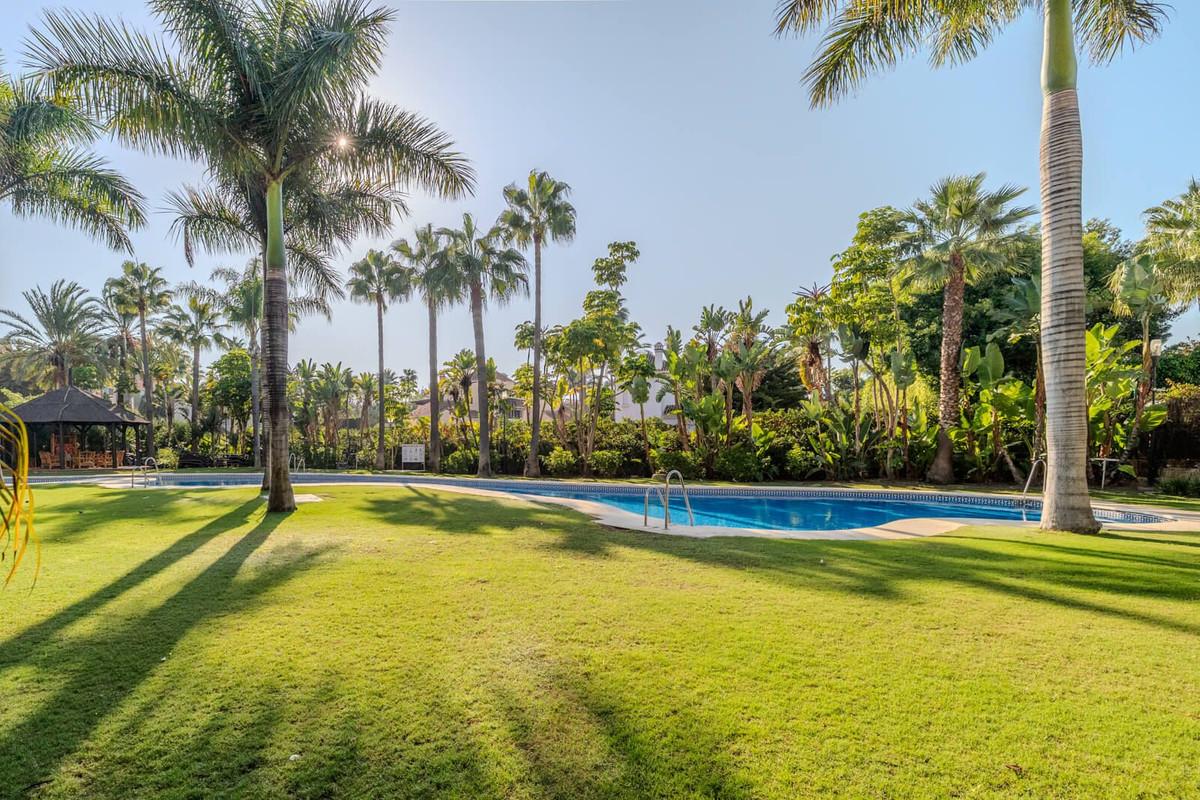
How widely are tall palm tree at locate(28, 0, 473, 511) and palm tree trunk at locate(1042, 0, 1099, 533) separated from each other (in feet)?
32.4

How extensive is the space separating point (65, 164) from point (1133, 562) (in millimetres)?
18873

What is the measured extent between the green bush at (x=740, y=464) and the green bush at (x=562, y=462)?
6054 millimetres

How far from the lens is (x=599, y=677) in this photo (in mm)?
3279

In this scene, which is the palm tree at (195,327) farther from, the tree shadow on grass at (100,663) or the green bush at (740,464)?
the tree shadow on grass at (100,663)

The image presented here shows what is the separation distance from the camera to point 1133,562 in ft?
19.7

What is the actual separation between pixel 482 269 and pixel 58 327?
2565 cm

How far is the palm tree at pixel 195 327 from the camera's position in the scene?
1277 inches

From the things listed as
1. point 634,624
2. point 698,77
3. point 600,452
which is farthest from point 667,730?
point 600,452

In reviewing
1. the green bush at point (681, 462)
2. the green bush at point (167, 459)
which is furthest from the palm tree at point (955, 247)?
the green bush at point (167, 459)

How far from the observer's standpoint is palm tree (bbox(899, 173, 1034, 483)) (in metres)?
16.8

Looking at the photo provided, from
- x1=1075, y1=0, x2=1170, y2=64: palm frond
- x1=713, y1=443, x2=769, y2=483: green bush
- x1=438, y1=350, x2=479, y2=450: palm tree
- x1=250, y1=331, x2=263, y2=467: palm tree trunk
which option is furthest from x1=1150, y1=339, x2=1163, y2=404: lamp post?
x1=250, y1=331, x2=263, y2=467: palm tree trunk

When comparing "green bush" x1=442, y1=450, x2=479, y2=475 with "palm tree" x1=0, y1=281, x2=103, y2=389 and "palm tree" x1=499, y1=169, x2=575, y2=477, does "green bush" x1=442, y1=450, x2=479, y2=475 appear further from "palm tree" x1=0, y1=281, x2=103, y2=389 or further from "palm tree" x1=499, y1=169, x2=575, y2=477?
"palm tree" x1=0, y1=281, x2=103, y2=389

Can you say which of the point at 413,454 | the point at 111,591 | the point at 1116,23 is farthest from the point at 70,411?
the point at 1116,23

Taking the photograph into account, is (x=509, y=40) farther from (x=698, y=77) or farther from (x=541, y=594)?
(x=541, y=594)
